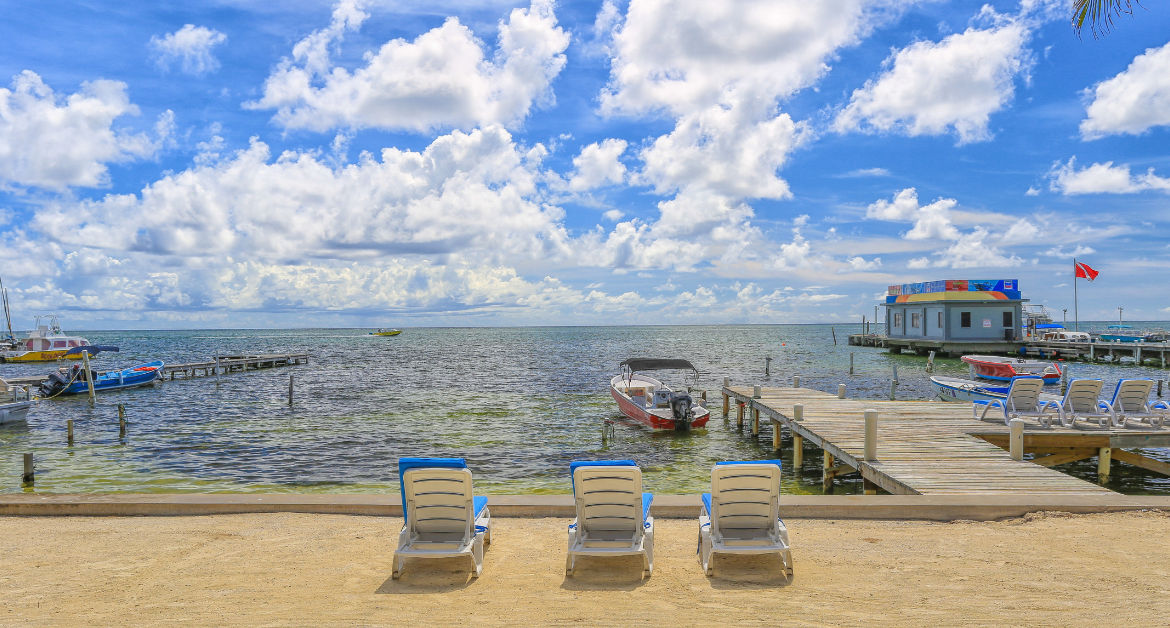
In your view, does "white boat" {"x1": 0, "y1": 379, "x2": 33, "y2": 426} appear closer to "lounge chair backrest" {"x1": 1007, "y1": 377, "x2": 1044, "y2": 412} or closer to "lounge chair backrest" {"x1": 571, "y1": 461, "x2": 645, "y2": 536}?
"lounge chair backrest" {"x1": 571, "y1": 461, "x2": 645, "y2": 536}

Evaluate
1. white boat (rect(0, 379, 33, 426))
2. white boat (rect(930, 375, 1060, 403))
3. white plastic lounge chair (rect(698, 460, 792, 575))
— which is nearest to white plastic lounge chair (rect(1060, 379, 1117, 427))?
white boat (rect(930, 375, 1060, 403))

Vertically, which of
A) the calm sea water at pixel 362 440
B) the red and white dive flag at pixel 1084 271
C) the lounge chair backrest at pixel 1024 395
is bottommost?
the calm sea water at pixel 362 440

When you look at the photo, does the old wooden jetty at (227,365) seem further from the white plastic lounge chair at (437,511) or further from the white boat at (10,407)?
the white plastic lounge chair at (437,511)

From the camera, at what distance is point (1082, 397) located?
45.2 ft

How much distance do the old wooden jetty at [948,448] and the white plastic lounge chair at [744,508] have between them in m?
4.35

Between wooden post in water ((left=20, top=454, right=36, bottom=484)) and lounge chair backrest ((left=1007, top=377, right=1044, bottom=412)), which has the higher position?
lounge chair backrest ((left=1007, top=377, right=1044, bottom=412))

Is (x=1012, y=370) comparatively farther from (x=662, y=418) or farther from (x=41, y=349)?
(x=41, y=349)

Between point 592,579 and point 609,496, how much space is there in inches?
30.0

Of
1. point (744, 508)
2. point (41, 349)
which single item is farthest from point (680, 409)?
point (41, 349)

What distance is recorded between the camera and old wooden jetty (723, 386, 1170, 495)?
384 inches

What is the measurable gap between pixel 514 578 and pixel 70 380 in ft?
119

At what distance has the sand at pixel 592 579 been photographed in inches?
208

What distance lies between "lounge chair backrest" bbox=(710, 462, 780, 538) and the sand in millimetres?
423

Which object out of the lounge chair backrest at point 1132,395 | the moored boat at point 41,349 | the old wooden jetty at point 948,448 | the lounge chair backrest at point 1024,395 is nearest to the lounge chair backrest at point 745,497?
the old wooden jetty at point 948,448
